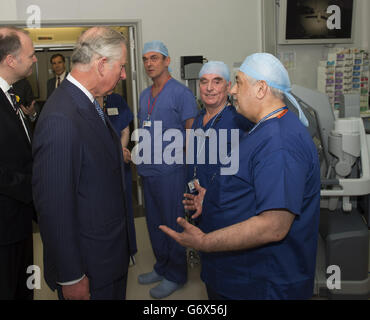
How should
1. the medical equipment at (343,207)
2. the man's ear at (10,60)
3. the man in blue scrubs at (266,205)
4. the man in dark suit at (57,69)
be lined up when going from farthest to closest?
the man in dark suit at (57,69) < the medical equipment at (343,207) < the man's ear at (10,60) < the man in blue scrubs at (266,205)

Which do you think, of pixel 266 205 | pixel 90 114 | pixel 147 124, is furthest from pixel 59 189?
pixel 147 124

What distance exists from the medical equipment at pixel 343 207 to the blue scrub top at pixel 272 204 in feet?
3.23

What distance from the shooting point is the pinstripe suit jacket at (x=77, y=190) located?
1174mm

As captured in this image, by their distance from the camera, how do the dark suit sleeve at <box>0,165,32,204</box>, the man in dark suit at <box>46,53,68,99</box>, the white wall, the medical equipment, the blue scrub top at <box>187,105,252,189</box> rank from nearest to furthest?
the dark suit sleeve at <box>0,165,32,204</box>
the blue scrub top at <box>187,105,252,189</box>
the medical equipment
the white wall
the man in dark suit at <box>46,53,68,99</box>

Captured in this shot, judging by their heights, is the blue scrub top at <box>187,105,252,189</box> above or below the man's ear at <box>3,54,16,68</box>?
below

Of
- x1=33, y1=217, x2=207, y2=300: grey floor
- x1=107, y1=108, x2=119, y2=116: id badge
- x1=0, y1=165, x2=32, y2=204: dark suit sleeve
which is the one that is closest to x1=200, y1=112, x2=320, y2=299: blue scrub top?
x1=0, y1=165, x2=32, y2=204: dark suit sleeve

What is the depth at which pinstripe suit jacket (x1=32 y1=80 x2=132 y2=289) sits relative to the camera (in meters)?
1.17

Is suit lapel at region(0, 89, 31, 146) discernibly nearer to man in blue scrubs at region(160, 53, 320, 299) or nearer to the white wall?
man in blue scrubs at region(160, 53, 320, 299)

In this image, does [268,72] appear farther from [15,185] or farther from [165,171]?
[165,171]

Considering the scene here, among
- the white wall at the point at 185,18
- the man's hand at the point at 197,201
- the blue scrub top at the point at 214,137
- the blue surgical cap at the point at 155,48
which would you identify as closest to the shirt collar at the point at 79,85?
the man's hand at the point at 197,201

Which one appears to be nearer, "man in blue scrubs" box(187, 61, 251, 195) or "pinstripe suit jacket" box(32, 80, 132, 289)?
"pinstripe suit jacket" box(32, 80, 132, 289)

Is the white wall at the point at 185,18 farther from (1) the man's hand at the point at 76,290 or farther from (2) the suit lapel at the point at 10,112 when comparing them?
(1) the man's hand at the point at 76,290

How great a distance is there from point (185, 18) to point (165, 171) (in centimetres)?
230

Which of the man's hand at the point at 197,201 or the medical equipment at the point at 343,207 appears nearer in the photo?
the man's hand at the point at 197,201
